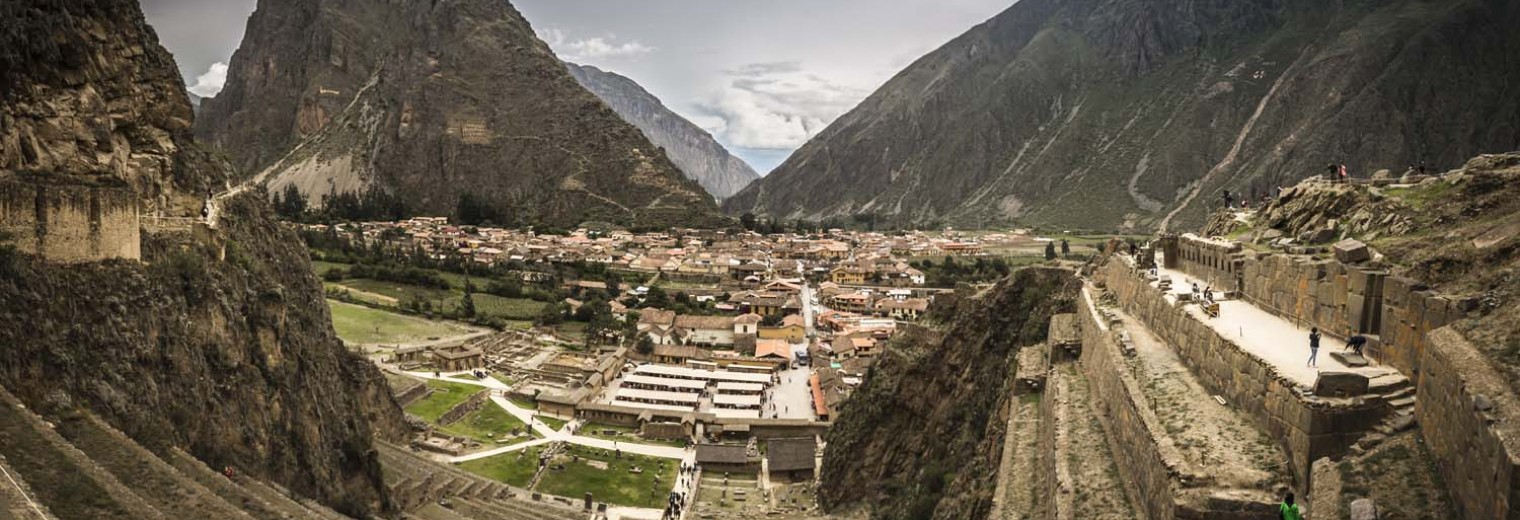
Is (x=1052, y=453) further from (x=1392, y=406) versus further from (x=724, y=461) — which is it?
(x=724, y=461)

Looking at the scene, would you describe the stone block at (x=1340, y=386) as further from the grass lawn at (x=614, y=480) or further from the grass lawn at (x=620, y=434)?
the grass lawn at (x=620, y=434)

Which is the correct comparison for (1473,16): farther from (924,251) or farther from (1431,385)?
(1431,385)

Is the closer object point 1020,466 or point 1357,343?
point 1357,343

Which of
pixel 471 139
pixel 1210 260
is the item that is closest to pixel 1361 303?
pixel 1210 260

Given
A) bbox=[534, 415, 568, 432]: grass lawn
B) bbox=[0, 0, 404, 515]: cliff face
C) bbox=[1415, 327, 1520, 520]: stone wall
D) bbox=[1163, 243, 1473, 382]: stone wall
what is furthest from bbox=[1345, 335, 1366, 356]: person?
bbox=[534, 415, 568, 432]: grass lawn

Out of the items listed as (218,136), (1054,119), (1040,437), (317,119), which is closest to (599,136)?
(317,119)

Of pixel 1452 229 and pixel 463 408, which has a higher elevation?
pixel 1452 229

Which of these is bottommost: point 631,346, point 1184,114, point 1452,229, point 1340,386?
point 631,346
